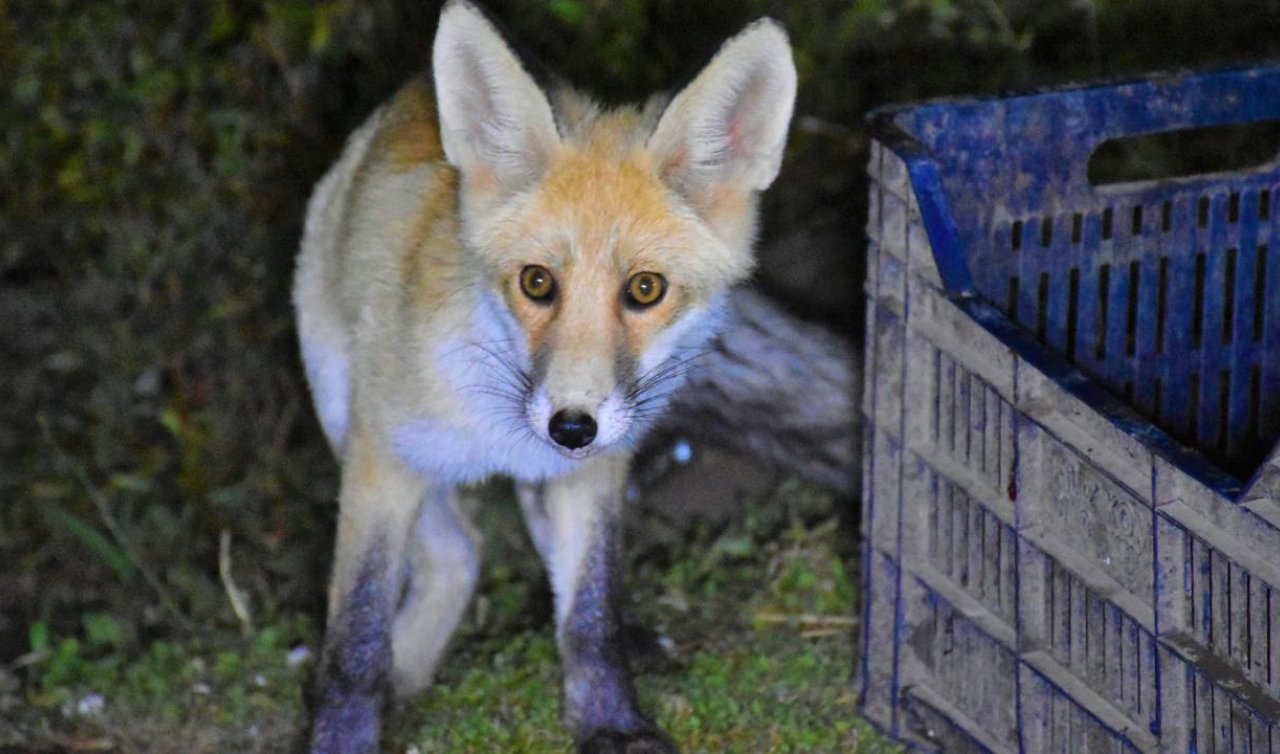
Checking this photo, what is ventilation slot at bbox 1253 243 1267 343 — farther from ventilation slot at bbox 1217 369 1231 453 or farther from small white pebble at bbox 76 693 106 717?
small white pebble at bbox 76 693 106 717

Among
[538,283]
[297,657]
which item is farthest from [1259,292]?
[297,657]

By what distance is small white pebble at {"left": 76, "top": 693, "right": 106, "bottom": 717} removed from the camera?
3.40 m

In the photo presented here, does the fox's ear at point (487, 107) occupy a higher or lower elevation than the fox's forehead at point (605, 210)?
higher

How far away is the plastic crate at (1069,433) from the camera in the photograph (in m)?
2.14

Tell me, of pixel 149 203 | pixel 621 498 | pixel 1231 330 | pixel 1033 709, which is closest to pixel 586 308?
pixel 621 498

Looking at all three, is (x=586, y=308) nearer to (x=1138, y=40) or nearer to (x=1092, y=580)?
(x=1092, y=580)

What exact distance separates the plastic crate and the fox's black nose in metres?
0.60

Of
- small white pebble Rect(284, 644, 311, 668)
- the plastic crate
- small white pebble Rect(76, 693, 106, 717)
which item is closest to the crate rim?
the plastic crate

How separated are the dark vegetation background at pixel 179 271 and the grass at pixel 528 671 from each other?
0.32m

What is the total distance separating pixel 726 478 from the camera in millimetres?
4195

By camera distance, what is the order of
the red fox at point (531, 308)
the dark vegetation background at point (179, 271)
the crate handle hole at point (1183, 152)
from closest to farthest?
1. the red fox at point (531, 308)
2. the dark vegetation background at point (179, 271)
3. the crate handle hole at point (1183, 152)

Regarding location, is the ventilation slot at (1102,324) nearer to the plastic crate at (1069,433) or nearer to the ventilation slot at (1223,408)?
the plastic crate at (1069,433)

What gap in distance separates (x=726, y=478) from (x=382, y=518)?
Result: 4.73 ft

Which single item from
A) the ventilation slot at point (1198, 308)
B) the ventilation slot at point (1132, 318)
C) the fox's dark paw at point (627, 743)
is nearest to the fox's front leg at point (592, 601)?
the fox's dark paw at point (627, 743)
